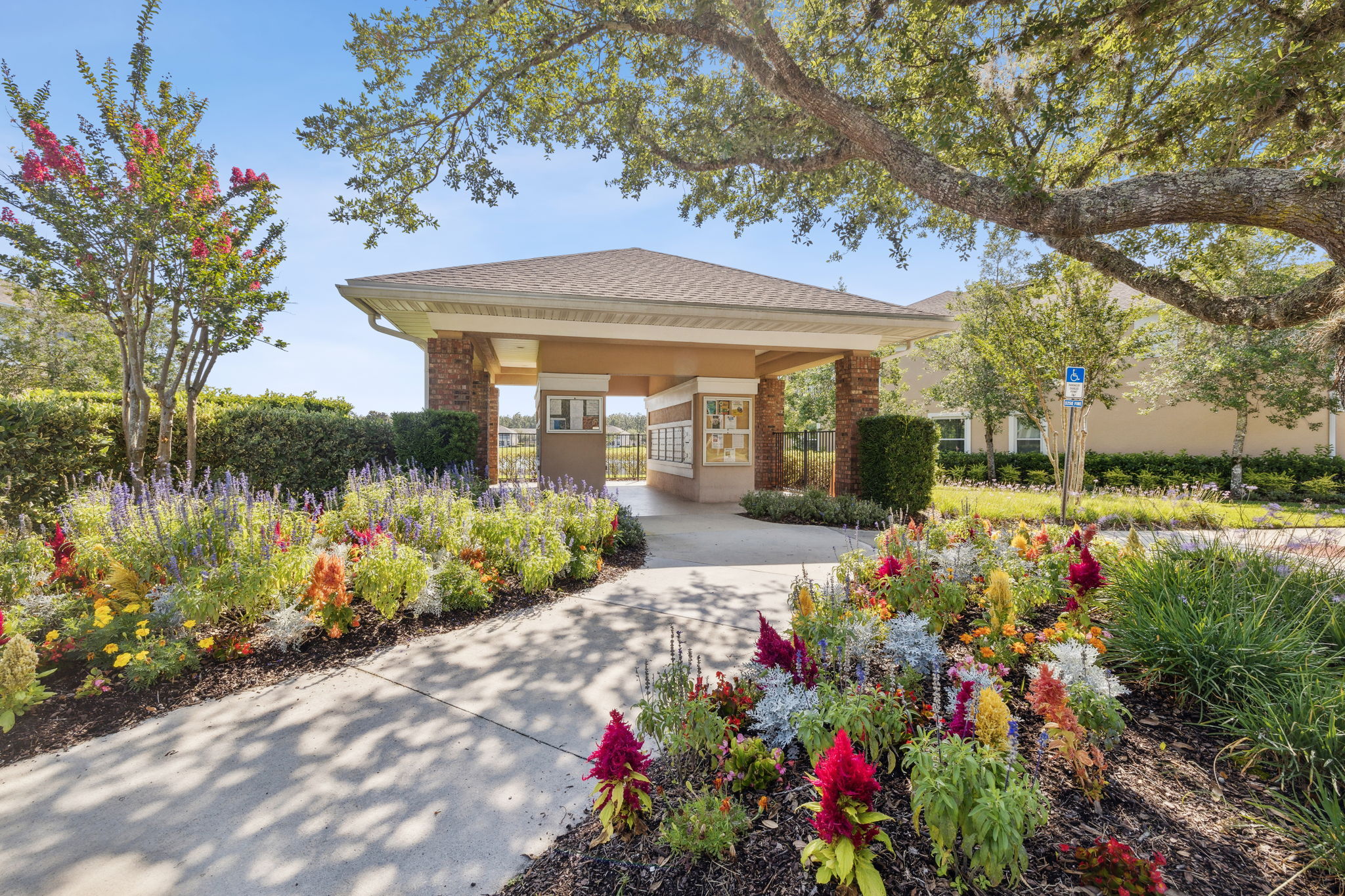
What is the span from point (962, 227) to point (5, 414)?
38.0ft

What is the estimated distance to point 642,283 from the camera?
973cm

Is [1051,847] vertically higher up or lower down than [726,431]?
lower down

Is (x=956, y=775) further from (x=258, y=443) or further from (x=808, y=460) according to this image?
(x=808, y=460)

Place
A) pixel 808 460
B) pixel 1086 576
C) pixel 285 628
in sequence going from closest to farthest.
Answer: pixel 1086 576 < pixel 285 628 < pixel 808 460

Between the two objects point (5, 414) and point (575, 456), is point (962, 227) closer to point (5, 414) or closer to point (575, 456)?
point (575, 456)

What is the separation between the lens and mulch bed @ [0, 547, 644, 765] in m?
2.66

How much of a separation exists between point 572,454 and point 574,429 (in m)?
0.52

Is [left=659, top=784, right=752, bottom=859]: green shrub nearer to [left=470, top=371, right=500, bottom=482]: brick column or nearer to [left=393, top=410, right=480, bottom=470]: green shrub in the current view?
[left=470, top=371, right=500, bottom=482]: brick column

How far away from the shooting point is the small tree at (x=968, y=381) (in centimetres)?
1591

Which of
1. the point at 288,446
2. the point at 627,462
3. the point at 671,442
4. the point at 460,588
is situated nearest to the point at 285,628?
the point at 460,588

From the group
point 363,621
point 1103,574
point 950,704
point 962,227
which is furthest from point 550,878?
point 962,227

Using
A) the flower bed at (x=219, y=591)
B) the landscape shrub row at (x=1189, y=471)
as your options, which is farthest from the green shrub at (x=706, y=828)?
the landscape shrub row at (x=1189, y=471)

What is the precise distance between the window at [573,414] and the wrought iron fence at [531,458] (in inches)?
140

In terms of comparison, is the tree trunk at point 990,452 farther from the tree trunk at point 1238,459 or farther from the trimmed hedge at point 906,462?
the trimmed hedge at point 906,462
